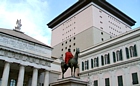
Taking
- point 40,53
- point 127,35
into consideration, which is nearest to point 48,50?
point 40,53

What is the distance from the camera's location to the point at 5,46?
28.9 metres

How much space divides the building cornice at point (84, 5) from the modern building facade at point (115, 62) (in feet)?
70.3

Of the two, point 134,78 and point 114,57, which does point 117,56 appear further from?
point 134,78

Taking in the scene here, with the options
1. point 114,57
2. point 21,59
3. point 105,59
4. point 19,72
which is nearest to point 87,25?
point 105,59

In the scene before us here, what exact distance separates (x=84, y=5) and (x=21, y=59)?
100 feet

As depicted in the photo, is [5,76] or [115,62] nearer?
[5,76]

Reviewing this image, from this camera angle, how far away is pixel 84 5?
→ 53.8 m

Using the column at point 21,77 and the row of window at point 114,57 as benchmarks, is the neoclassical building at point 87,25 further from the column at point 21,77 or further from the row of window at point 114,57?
the column at point 21,77

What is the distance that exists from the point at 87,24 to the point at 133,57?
24.2 meters

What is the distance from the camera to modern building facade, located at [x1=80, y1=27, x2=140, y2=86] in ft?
89.9

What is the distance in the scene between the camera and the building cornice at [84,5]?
52.9 m

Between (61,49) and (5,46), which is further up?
(61,49)

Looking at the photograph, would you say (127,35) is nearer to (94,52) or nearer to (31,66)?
(94,52)

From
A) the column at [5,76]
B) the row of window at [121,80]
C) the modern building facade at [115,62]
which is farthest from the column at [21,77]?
the row of window at [121,80]
